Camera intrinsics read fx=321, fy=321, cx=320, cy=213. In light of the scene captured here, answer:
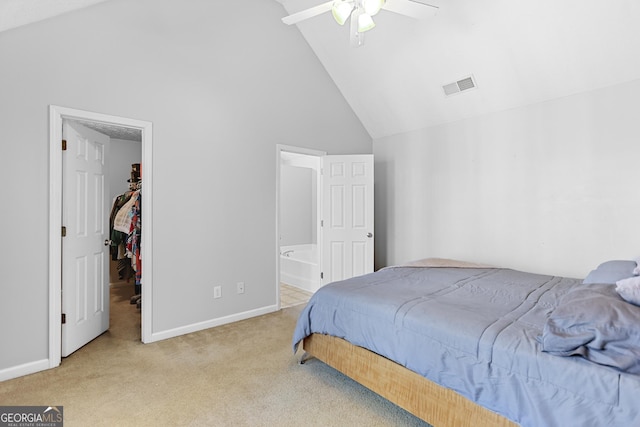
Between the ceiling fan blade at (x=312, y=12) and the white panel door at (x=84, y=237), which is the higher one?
the ceiling fan blade at (x=312, y=12)

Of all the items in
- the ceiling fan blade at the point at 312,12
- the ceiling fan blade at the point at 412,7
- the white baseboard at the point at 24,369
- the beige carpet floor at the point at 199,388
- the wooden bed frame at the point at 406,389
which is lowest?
the beige carpet floor at the point at 199,388

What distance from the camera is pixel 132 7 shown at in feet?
8.99

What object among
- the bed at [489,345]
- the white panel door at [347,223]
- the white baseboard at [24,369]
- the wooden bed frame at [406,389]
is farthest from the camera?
the white panel door at [347,223]

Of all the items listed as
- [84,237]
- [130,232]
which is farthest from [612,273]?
[130,232]

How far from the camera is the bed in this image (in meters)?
1.19

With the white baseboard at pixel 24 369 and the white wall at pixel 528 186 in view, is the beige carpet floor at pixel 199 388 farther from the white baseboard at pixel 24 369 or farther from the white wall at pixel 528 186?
the white wall at pixel 528 186

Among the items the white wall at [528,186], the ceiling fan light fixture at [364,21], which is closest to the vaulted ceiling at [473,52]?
the white wall at [528,186]

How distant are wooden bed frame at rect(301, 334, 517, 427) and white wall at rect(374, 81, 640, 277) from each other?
2.34m

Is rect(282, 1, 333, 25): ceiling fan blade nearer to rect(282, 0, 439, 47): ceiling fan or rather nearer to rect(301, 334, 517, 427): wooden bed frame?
rect(282, 0, 439, 47): ceiling fan

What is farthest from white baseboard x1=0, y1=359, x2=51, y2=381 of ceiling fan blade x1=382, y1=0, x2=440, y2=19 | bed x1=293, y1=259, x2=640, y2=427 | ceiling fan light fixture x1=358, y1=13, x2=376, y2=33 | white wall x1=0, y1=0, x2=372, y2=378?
ceiling fan blade x1=382, y1=0, x2=440, y2=19

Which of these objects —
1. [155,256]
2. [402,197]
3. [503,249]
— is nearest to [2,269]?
[155,256]

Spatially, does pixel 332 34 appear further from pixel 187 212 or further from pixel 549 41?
pixel 187 212

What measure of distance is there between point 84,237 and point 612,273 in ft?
12.7

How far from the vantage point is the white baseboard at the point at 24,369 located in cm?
221
